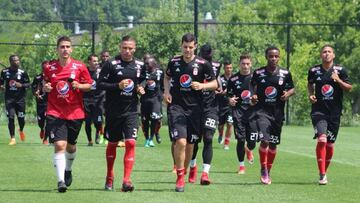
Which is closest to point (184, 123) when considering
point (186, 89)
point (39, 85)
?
point (186, 89)

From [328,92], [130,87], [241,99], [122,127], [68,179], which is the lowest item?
[68,179]

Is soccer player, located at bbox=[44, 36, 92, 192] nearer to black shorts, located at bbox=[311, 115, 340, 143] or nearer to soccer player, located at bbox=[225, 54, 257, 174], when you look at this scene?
black shorts, located at bbox=[311, 115, 340, 143]

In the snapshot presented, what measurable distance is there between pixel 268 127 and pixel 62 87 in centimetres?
353

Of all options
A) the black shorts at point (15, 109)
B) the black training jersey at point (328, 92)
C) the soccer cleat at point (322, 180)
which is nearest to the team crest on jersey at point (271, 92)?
the black training jersey at point (328, 92)

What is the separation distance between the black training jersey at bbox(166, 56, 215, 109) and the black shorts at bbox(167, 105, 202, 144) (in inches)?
3.7

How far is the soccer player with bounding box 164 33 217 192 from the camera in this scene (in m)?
14.4

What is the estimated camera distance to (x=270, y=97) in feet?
52.3

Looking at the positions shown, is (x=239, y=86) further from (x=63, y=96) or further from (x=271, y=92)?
(x=63, y=96)

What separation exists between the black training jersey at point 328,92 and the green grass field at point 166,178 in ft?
3.65

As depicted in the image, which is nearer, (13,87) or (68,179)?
(68,179)

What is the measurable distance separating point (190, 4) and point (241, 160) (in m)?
127

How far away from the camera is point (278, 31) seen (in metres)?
78.8

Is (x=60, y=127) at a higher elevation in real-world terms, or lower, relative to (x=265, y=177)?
higher

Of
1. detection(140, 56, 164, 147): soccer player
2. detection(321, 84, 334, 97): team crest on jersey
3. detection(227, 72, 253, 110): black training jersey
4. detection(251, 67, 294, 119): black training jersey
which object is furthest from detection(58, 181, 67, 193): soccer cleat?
detection(140, 56, 164, 147): soccer player
